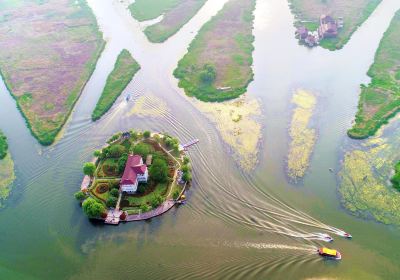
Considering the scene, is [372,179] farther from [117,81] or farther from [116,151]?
[117,81]

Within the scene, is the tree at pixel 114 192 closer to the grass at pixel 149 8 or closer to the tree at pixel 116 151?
the tree at pixel 116 151

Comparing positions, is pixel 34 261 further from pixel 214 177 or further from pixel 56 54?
pixel 56 54

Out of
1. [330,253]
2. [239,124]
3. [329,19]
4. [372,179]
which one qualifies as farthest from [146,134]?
[329,19]

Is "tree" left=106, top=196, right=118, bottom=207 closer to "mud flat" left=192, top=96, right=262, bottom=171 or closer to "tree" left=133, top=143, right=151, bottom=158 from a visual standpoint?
"tree" left=133, top=143, right=151, bottom=158

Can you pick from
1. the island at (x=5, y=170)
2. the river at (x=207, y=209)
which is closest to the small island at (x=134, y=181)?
the river at (x=207, y=209)

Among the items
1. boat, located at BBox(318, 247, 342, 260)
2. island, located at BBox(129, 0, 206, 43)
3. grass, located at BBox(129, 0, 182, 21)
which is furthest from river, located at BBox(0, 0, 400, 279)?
grass, located at BBox(129, 0, 182, 21)

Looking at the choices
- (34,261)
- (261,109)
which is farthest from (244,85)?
(34,261)
